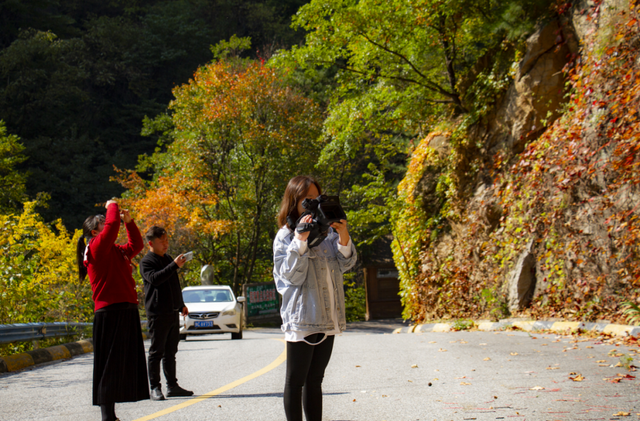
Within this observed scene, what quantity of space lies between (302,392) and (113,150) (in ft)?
126

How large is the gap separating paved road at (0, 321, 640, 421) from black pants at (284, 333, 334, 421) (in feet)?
→ 4.04

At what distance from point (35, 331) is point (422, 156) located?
11144mm

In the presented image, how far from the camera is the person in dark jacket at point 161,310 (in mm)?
6125

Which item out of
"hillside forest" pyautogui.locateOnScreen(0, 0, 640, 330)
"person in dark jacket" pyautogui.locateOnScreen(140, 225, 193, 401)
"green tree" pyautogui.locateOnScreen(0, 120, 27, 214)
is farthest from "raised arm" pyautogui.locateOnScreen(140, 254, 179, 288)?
"green tree" pyautogui.locateOnScreen(0, 120, 27, 214)

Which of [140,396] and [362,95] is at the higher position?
[362,95]

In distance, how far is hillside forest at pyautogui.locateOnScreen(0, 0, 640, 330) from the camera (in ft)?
34.0

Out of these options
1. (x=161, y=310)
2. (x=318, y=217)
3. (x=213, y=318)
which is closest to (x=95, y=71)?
(x=213, y=318)

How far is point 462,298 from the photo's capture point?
14.8m

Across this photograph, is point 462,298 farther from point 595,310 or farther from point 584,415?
point 584,415

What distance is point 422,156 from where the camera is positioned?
17.0 metres

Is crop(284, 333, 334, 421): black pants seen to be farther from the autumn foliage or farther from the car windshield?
the car windshield

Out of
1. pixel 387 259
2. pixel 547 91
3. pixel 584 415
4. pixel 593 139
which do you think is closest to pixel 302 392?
pixel 584 415

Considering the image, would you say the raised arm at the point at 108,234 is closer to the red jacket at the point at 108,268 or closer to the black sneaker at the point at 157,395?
the red jacket at the point at 108,268

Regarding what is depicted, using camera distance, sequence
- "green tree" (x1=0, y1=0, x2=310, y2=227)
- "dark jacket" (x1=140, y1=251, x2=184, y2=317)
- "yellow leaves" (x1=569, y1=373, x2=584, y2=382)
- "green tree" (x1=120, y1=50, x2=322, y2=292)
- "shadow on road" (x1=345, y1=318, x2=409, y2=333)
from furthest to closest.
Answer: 1. "green tree" (x1=0, y1=0, x2=310, y2=227)
2. "green tree" (x1=120, y1=50, x2=322, y2=292)
3. "shadow on road" (x1=345, y1=318, x2=409, y2=333)
4. "dark jacket" (x1=140, y1=251, x2=184, y2=317)
5. "yellow leaves" (x1=569, y1=373, x2=584, y2=382)
